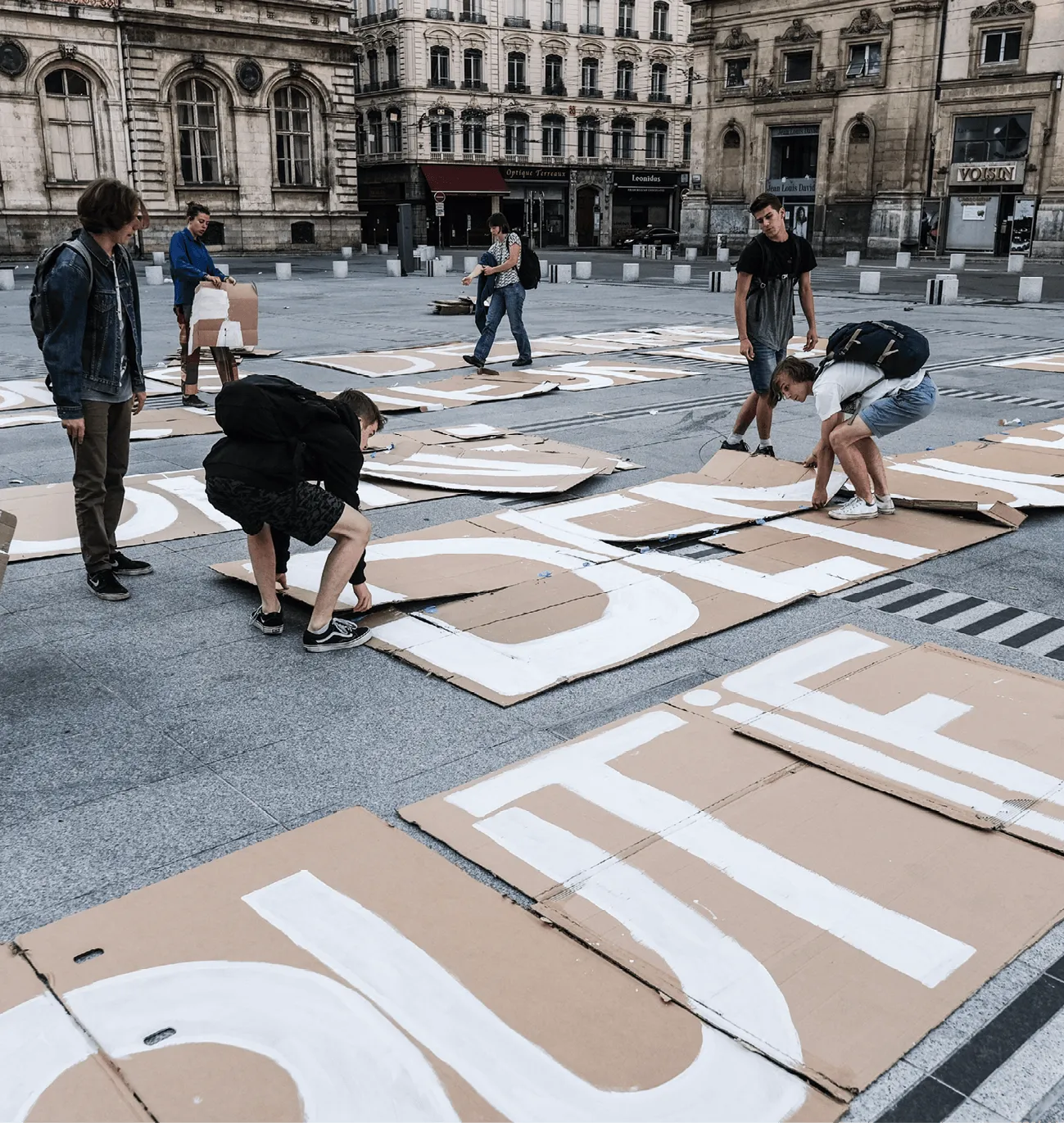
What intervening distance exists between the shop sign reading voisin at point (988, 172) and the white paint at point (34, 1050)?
1730 inches

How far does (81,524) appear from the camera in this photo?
17.2 feet

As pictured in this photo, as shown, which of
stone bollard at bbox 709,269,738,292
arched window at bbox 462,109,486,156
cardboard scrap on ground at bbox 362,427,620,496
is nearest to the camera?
cardboard scrap on ground at bbox 362,427,620,496

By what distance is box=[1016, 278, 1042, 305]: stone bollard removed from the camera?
2109cm

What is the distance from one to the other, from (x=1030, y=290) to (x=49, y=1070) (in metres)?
22.1

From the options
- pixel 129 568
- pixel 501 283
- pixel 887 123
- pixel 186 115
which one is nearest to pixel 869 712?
pixel 129 568

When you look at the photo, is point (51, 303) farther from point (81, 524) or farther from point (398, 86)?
point (398, 86)

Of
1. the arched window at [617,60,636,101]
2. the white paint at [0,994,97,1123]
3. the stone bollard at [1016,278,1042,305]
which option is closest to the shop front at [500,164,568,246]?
the arched window at [617,60,636,101]

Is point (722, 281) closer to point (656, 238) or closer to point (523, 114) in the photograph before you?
point (656, 238)

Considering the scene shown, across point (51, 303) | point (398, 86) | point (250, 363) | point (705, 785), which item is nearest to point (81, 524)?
point (51, 303)

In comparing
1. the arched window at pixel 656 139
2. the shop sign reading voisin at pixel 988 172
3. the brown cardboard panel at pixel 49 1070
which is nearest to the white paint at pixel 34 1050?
the brown cardboard panel at pixel 49 1070

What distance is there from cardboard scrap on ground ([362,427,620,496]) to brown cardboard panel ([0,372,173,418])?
326 centimetres

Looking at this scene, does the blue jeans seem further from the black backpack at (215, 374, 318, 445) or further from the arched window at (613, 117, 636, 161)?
the arched window at (613, 117, 636, 161)

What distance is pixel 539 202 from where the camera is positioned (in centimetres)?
5975

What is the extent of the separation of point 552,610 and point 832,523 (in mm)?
2115
